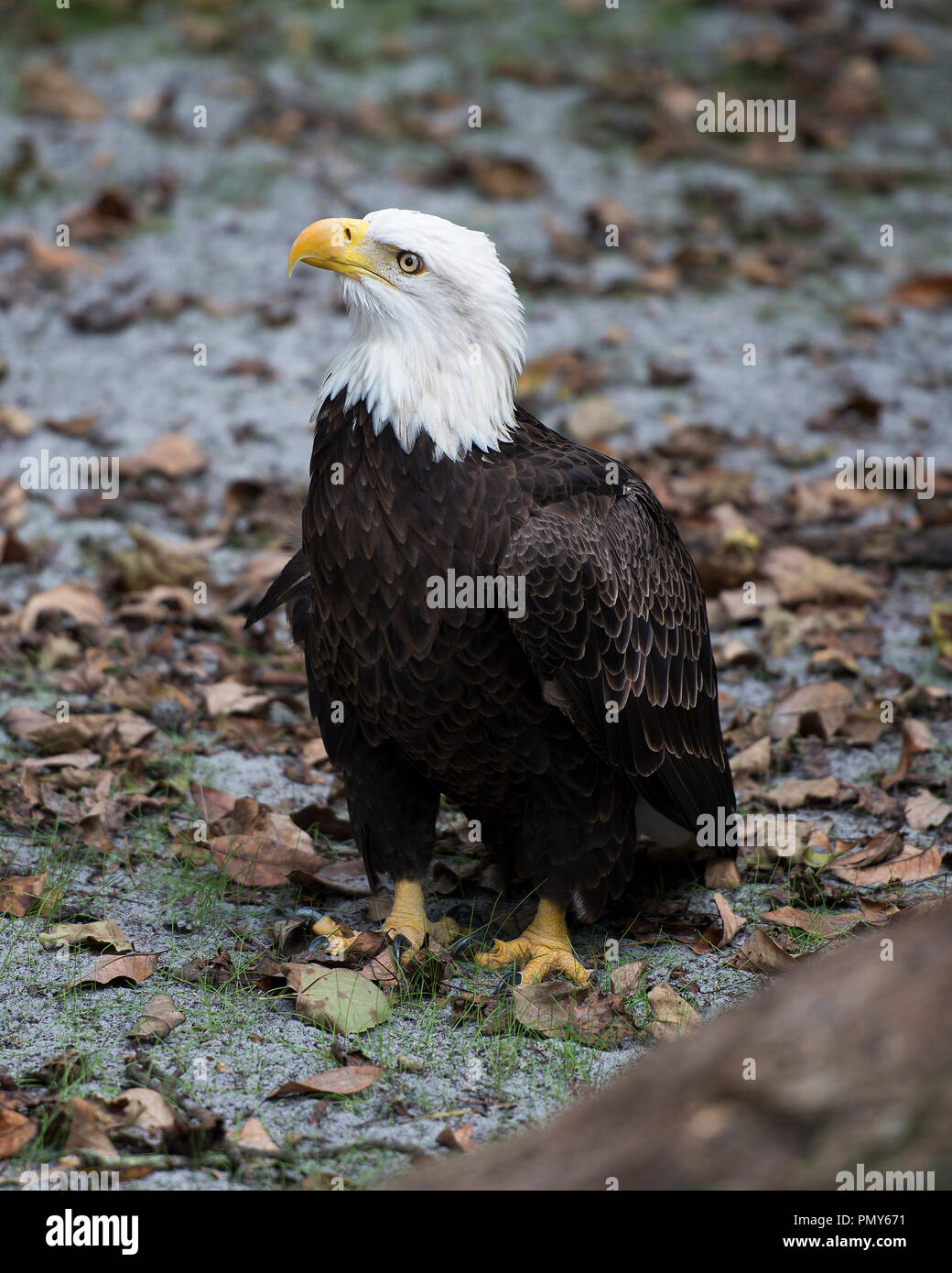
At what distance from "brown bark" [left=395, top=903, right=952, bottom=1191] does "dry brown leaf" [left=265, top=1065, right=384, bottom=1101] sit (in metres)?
1.01

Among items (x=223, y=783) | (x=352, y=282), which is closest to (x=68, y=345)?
(x=223, y=783)

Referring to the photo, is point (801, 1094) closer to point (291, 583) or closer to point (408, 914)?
point (408, 914)

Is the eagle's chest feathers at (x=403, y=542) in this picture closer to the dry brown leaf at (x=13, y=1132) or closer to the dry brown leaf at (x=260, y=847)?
the dry brown leaf at (x=260, y=847)

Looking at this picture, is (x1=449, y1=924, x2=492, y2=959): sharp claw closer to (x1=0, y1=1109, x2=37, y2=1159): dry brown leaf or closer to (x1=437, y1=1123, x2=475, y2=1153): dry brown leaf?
(x1=437, y1=1123, x2=475, y2=1153): dry brown leaf

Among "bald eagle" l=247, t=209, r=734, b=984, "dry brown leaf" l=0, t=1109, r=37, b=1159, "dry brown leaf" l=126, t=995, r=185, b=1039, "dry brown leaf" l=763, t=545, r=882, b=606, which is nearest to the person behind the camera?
"dry brown leaf" l=0, t=1109, r=37, b=1159

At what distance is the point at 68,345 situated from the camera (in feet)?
27.2

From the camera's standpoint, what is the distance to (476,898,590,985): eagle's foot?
3.91m

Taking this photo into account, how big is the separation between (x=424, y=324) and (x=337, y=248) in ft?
1.09

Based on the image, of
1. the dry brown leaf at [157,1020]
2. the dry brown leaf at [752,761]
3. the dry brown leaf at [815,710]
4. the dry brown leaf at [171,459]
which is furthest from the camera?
the dry brown leaf at [171,459]

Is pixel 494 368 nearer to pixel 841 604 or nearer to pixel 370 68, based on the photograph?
pixel 841 604

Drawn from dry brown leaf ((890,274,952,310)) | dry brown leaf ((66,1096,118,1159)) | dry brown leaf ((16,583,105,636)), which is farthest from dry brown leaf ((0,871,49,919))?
dry brown leaf ((890,274,952,310))

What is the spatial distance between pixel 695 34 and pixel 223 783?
9.45 metres

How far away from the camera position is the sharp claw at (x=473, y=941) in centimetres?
409

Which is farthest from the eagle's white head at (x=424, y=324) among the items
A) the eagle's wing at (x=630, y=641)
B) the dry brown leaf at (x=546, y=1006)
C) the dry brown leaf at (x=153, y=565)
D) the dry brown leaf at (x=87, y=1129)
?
the dry brown leaf at (x=153, y=565)
